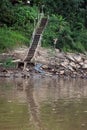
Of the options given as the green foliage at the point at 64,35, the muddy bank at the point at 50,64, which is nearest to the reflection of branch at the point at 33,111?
the muddy bank at the point at 50,64

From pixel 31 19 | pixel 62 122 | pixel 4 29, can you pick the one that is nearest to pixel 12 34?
pixel 4 29

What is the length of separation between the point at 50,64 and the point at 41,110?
15400mm

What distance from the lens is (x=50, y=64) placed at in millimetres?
28469

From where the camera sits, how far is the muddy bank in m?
26.8

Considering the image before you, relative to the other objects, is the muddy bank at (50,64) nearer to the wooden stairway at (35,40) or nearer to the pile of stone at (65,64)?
the pile of stone at (65,64)

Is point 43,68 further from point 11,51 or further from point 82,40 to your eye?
point 82,40

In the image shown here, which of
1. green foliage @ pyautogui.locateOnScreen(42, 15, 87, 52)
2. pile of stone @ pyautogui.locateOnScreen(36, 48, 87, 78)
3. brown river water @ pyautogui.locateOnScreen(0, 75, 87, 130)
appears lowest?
pile of stone @ pyautogui.locateOnScreen(36, 48, 87, 78)

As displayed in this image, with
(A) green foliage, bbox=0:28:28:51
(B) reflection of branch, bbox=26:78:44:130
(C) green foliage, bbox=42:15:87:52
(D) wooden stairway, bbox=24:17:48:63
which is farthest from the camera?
(C) green foliage, bbox=42:15:87:52

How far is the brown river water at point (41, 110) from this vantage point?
35.6 feet

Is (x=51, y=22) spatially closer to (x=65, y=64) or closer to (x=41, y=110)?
(x=65, y=64)

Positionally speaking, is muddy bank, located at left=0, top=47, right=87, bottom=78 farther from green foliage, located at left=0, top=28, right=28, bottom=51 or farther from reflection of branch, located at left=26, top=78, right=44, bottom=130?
reflection of branch, located at left=26, top=78, right=44, bottom=130

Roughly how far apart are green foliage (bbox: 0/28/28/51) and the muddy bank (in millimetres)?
781

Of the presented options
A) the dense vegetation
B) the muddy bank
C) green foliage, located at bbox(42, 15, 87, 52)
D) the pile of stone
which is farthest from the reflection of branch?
green foliage, located at bbox(42, 15, 87, 52)

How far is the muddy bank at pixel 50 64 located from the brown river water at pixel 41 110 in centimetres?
745
